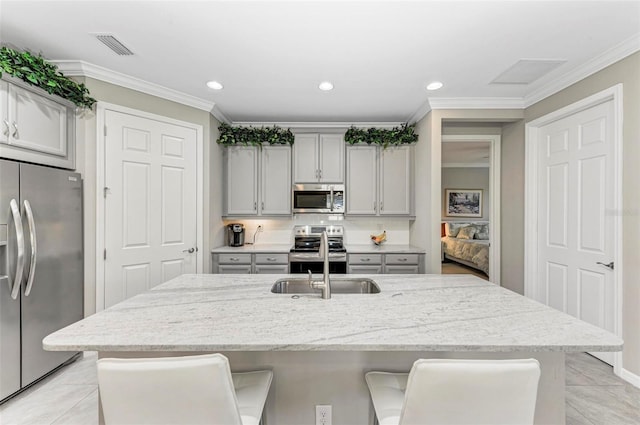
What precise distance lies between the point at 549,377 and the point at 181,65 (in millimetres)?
3225

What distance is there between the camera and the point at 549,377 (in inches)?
51.8

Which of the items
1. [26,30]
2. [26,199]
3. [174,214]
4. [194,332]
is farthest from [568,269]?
[26,30]

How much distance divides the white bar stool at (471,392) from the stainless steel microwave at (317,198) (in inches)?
121

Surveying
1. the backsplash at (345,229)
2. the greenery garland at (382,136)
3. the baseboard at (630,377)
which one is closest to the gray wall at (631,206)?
the baseboard at (630,377)

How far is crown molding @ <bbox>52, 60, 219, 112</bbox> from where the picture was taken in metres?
2.54

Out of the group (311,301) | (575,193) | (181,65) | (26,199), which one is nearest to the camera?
(311,301)

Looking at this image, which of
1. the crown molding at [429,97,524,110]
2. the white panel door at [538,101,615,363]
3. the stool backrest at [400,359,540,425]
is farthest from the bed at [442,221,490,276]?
the stool backrest at [400,359,540,425]

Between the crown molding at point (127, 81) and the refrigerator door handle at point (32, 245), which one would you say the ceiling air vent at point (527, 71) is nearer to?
the crown molding at point (127, 81)

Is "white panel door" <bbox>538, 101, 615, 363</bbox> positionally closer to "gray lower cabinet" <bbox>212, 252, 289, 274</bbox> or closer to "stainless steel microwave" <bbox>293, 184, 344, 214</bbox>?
"stainless steel microwave" <bbox>293, 184, 344, 214</bbox>

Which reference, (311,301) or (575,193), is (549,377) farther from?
(575,193)

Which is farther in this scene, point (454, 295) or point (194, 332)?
point (454, 295)

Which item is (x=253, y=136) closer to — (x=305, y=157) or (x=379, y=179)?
(x=305, y=157)

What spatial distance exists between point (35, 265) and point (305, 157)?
2.82 metres

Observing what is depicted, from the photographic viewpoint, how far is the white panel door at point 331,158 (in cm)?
396
